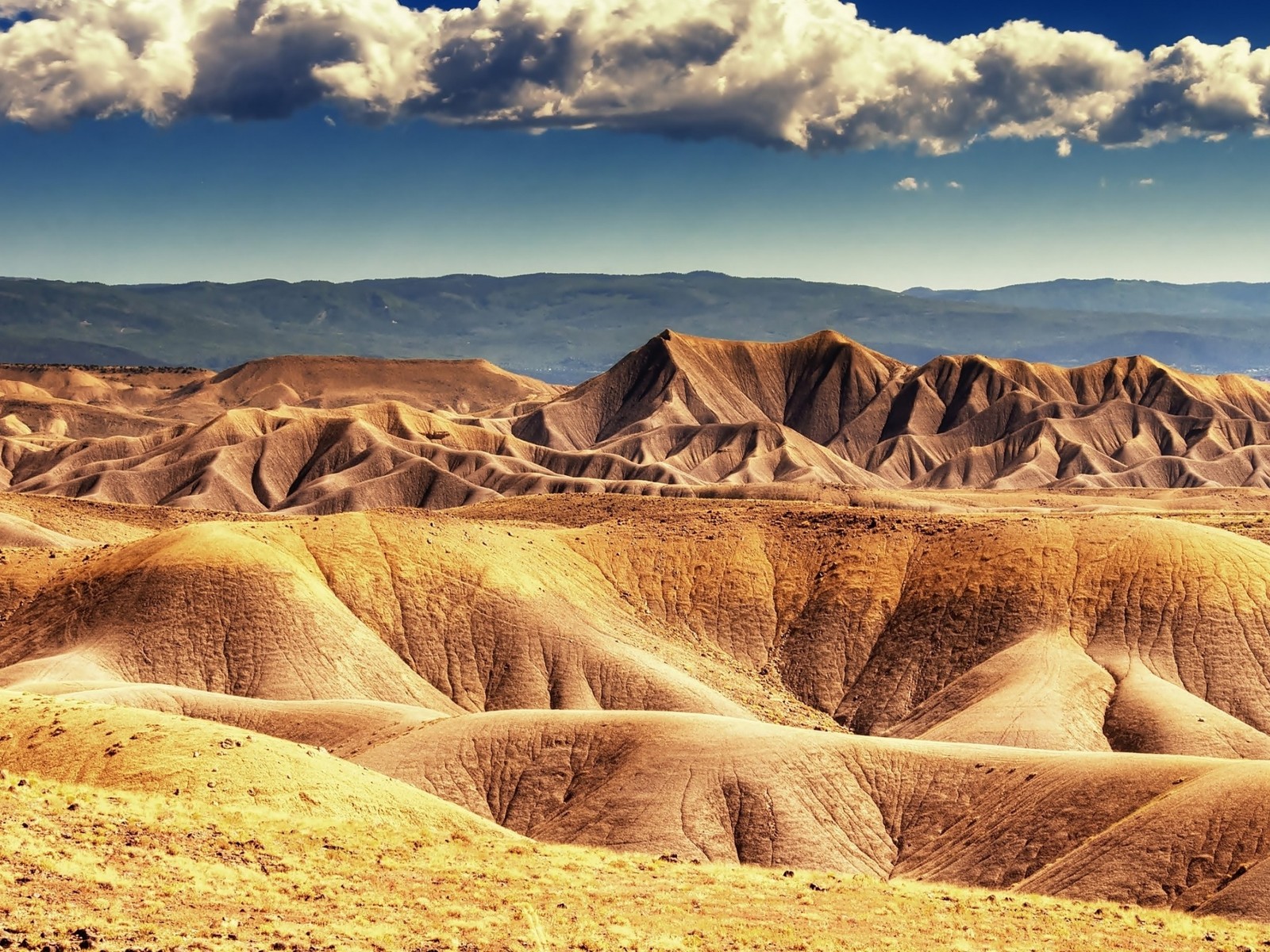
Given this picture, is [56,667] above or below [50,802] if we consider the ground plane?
below

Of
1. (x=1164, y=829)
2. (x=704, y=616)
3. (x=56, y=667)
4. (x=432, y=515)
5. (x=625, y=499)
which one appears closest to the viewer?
(x=1164, y=829)

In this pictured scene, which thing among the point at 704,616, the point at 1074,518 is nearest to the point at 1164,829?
the point at 704,616

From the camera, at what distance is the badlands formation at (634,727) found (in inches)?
1497

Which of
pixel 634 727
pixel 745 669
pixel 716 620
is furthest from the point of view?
pixel 716 620

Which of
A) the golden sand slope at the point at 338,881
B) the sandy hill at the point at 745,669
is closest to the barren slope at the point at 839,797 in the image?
the sandy hill at the point at 745,669

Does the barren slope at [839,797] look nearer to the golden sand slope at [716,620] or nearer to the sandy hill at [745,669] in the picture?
the sandy hill at [745,669]

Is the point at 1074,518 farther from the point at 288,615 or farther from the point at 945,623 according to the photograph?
the point at 288,615

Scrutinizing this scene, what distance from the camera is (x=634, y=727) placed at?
66562mm

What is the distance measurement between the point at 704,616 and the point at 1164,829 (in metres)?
52.2

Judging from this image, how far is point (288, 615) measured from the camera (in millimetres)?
87688

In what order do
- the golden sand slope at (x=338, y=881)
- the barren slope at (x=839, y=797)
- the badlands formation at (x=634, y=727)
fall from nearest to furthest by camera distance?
the golden sand slope at (x=338, y=881) → the badlands formation at (x=634, y=727) → the barren slope at (x=839, y=797)

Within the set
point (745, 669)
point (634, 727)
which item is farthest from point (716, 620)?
point (634, 727)

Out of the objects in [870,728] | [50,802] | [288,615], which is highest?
[50,802]

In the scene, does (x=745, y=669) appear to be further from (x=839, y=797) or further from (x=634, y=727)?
(x=839, y=797)
